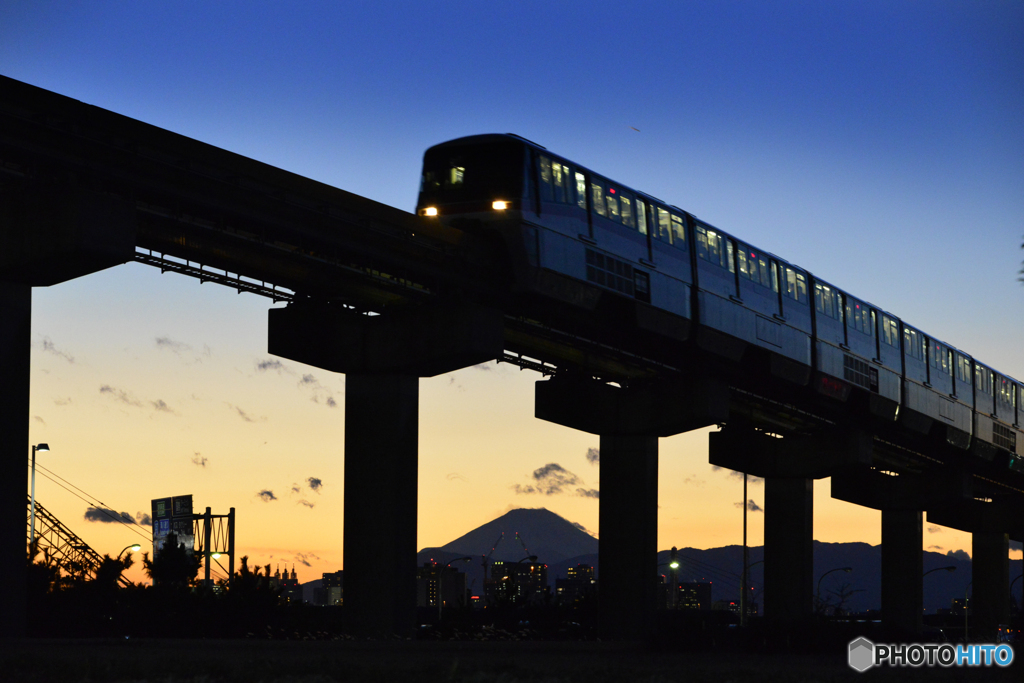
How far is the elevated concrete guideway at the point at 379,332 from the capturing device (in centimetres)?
2769

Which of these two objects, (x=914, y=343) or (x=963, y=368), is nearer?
(x=914, y=343)

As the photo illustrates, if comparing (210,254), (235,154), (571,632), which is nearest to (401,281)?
(210,254)

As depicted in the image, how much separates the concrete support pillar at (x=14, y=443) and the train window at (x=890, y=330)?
141 ft

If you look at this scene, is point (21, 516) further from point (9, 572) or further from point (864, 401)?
point (864, 401)

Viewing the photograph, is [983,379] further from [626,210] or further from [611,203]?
[611,203]

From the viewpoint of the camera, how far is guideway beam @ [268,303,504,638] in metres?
39.6

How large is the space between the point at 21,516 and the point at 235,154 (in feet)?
31.9

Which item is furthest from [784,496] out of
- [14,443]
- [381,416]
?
[14,443]

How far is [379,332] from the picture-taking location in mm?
40844

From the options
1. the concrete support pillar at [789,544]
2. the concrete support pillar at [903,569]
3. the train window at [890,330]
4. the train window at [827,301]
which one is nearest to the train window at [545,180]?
the train window at [827,301]

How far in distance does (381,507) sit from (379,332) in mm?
5422
